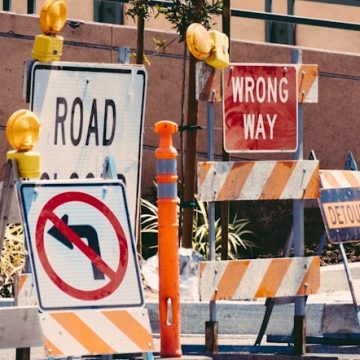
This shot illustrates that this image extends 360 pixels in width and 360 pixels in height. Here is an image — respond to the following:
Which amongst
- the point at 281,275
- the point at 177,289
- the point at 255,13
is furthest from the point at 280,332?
the point at 255,13

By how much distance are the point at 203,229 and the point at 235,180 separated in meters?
5.96

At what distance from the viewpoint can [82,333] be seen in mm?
8469

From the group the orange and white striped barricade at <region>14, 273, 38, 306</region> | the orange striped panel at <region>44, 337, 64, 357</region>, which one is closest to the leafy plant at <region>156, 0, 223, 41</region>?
the orange and white striped barricade at <region>14, 273, 38, 306</region>

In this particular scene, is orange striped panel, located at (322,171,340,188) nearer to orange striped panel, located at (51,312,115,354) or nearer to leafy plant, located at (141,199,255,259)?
orange striped panel, located at (51,312,115,354)

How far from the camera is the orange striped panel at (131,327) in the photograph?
8.48 metres

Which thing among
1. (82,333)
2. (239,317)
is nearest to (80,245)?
(82,333)

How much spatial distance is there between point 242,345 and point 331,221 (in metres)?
1.07

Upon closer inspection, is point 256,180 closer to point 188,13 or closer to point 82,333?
point 82,333

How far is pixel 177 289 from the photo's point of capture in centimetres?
992

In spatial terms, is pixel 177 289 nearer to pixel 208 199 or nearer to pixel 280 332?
pixel 208 199

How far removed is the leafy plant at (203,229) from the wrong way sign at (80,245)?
7890 millimetres

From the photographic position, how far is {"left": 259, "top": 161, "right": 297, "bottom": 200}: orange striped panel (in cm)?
1107

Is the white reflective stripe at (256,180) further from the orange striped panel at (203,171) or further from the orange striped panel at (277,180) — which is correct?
the orange striped panel at (203,171)

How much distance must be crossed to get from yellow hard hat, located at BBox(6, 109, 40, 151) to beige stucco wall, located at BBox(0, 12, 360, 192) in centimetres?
931
